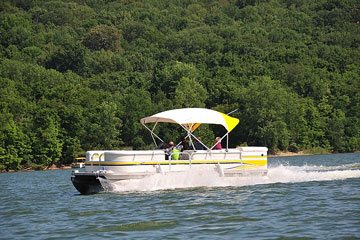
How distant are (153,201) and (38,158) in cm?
5470

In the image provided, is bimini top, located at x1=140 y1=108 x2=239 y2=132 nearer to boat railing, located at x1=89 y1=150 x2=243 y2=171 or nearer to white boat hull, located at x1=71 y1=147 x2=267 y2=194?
boat railing, located at x1=89 y1=150 x2=243 y2=171

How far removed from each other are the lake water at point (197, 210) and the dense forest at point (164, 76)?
48.1m

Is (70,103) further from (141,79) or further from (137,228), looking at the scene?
(137,228)

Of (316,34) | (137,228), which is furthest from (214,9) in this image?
(137,228)

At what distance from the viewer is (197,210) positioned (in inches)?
833

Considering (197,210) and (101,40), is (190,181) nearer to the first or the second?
(197,210)

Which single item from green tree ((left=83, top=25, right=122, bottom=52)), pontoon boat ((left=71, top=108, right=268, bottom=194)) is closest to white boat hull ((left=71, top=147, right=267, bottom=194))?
pontoon boat ((left=71, top=108, right=268, bottom=194))

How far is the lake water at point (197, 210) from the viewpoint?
1736cm

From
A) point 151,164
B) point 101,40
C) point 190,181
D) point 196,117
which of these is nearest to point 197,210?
point 151,164

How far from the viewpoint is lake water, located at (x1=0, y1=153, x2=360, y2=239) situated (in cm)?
1736

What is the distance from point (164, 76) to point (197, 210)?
3559 inches

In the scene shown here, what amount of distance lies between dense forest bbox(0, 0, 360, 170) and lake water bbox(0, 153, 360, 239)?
48.1 metres

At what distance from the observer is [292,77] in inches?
4589

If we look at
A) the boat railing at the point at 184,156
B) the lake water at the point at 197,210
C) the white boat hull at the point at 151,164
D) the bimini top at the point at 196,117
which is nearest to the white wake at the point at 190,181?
the lake water at the point at 197,210
